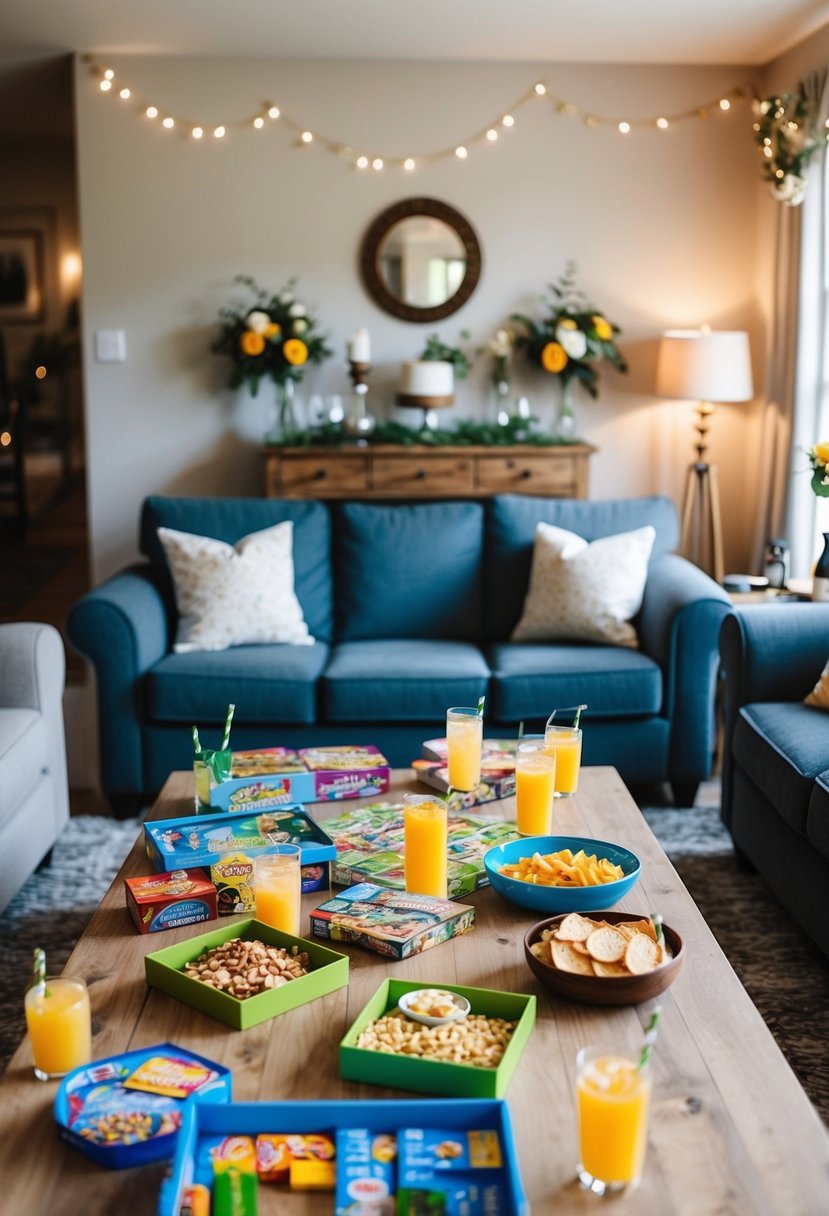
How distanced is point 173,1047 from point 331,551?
A: 2.86 metres

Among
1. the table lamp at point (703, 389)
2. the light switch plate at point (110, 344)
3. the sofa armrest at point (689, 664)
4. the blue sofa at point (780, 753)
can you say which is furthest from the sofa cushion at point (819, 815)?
the light switch plate at point (110, 344)

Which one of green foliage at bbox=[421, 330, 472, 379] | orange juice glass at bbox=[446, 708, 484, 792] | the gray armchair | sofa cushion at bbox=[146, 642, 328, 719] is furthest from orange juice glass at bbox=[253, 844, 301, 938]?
green foliage at bbox=[421, 330, 472, 379]

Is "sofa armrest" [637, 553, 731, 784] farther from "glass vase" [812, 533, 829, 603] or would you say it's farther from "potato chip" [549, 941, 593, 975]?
"potato chip" [549, 941, 593, 975]

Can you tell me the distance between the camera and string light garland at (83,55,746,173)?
15.5 ft

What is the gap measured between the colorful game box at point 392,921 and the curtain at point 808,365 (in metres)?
2.75

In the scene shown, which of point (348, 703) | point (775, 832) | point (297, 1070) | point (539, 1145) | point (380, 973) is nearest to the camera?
point (539, 1145)

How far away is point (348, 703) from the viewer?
3646mm

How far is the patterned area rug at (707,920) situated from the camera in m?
2.45

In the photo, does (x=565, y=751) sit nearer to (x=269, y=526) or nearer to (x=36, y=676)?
(x=36, y=676)

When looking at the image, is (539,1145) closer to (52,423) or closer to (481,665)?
(481,665)

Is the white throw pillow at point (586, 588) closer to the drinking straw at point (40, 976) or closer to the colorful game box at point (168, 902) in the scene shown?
the colorful game box at point (168, 902)

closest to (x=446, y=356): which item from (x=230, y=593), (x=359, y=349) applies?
(x=359, y=349)

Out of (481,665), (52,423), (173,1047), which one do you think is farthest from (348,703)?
(52,423)

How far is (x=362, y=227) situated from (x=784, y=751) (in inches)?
114
